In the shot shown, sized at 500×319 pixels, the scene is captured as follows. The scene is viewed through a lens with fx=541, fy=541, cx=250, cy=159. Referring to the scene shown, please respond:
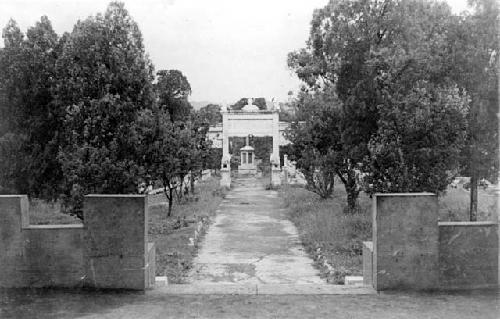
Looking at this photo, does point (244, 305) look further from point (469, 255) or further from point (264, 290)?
point (469, 255)

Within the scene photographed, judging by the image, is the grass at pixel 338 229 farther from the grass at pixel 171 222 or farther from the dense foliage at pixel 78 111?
the dense foliage at pixel 78 111

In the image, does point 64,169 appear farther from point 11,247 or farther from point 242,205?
point 242,205

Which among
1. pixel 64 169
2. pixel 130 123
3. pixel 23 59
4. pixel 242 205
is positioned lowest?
pixel 242 205

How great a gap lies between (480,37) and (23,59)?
29.2 ft

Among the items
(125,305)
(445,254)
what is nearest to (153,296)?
(125,305)

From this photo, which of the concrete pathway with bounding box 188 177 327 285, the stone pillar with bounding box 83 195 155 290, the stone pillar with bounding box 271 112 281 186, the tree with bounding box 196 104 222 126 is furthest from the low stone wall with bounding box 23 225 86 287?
the stone pillar with bounding box 271 112 281 186

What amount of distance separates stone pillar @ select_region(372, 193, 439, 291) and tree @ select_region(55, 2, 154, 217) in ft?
19.4

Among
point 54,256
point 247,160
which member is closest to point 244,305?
point 54,256

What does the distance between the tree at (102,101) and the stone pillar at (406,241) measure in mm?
5917

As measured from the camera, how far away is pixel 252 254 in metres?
11.0

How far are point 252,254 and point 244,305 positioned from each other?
6488 mm

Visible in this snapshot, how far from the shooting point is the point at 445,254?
16.5ft

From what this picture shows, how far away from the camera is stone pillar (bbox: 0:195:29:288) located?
496 cm

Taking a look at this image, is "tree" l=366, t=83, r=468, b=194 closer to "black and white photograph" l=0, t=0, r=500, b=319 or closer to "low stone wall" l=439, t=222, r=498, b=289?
"black and white photograph" l=0, t=0, r=500, b=319
